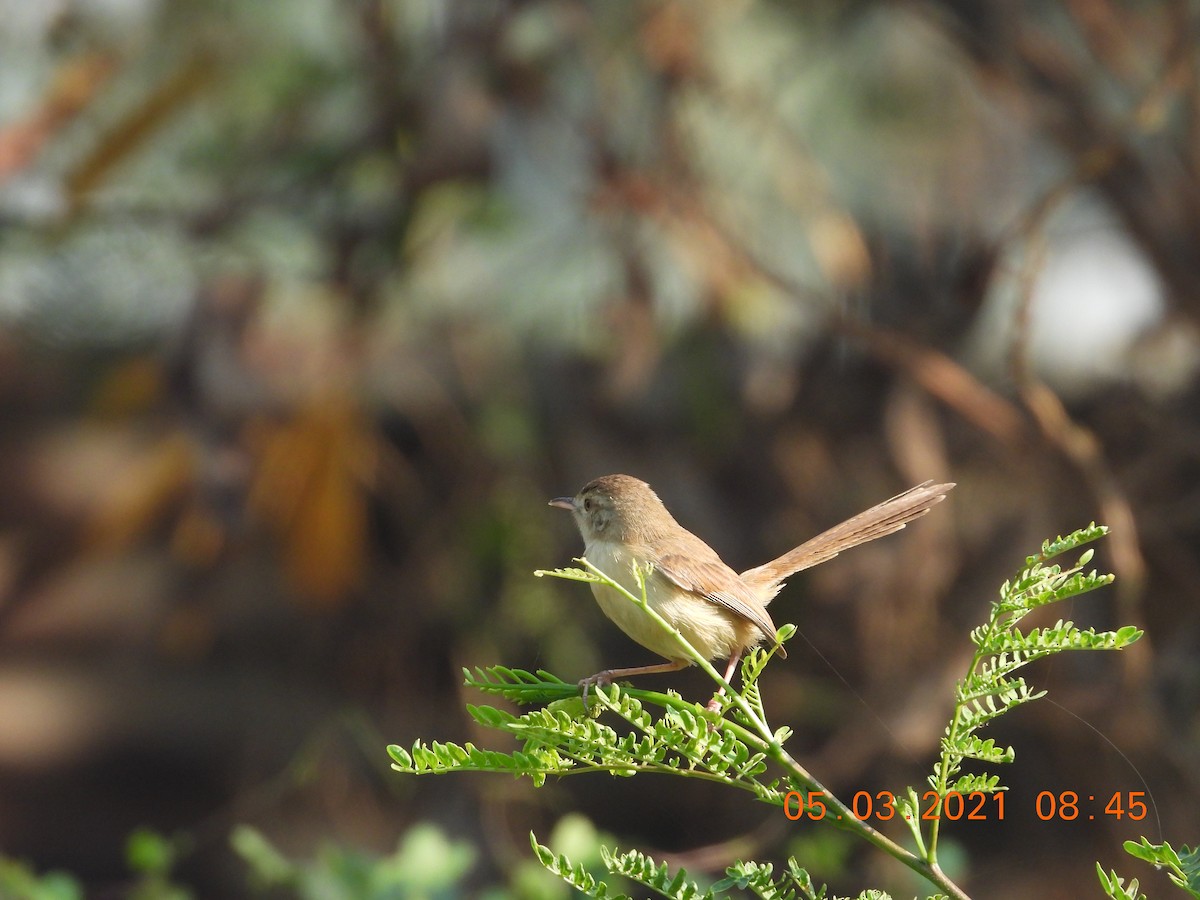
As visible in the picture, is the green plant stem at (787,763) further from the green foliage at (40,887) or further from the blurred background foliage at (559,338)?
the blurred background foliage at (559,338)

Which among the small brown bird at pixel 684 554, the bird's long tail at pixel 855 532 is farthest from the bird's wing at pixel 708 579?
the bird's long tail at pixel 855 532

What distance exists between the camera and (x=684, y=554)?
152cm

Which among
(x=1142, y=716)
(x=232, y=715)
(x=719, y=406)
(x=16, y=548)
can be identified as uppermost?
(x=719, y=406)

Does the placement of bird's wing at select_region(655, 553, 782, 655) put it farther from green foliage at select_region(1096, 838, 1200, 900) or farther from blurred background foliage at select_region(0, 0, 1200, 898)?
blurred background foliage at select_region(0, 0, 1200, 898)

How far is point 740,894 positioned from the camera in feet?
Result: 13.4

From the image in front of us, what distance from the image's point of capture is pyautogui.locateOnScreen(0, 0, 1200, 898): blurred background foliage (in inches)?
162

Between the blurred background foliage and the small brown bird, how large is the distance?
88.3 inches


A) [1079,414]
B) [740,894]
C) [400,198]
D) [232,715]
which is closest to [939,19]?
[1079,414]

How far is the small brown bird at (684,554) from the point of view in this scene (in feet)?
4.85

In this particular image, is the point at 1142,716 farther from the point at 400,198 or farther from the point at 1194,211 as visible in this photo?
the point at 400,198

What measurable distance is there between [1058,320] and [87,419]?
12.3 feet
